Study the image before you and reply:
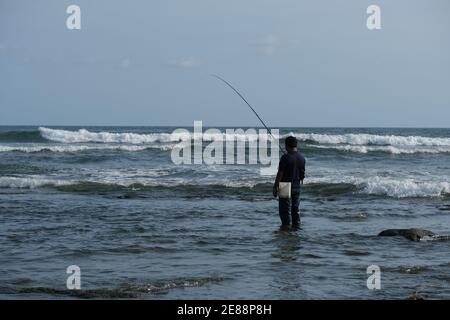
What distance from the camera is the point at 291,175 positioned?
967 cm

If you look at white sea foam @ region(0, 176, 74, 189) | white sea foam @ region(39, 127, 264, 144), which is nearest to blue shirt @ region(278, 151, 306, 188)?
white sea foam @ region(0, 176, 74, 189)

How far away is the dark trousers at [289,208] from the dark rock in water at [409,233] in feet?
4.07

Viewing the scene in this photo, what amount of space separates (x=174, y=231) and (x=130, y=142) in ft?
96.4

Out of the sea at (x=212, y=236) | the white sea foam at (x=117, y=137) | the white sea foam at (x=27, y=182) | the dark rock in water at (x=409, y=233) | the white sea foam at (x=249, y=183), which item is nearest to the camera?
the sea at (x=212, y=236)

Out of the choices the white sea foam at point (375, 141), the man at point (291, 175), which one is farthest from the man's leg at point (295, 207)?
the white sea foam at point (375, 141)

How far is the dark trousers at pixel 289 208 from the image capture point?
9781 millimetres

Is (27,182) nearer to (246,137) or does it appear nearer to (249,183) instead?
(249,183)

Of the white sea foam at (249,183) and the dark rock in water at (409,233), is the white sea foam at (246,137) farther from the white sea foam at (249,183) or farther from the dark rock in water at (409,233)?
the dark rock in water at (409,233)

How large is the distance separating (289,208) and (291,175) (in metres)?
0.52

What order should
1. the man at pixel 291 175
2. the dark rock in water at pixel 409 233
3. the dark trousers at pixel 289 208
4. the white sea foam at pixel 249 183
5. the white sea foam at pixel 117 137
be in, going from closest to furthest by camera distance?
the dark rock in water at pixel 409 233 < the man at pixel 291 175 < the dark trousers at pixel 289 208 < the white sea foam at pixel 249 183 < the white sea foam at pixel 117 137

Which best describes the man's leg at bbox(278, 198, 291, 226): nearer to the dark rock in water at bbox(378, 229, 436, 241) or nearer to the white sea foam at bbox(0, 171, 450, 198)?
Result: the dark rock in water at bbox(378, 229, 436, 241)
